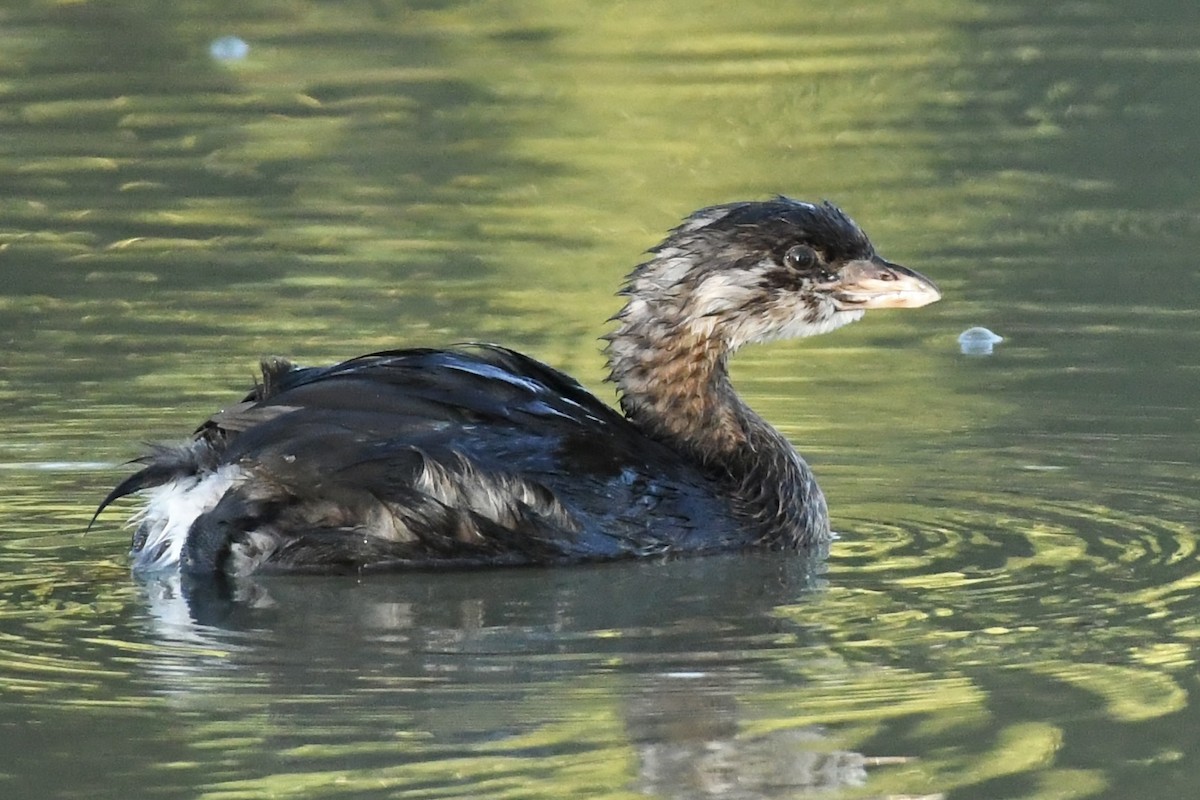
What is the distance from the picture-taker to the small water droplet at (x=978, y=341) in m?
10.6

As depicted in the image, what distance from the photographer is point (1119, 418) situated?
9.45 m

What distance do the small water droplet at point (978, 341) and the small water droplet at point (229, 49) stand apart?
30.8 ft

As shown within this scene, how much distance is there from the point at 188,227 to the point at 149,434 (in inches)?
168

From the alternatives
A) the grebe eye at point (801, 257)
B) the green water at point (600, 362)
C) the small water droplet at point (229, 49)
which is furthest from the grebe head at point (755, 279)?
the small water droplet at point (229, 49)

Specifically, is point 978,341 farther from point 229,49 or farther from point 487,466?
point 229,49

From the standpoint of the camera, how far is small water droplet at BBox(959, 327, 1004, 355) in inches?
418

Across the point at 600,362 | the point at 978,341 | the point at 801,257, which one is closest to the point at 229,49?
the point at 600,362

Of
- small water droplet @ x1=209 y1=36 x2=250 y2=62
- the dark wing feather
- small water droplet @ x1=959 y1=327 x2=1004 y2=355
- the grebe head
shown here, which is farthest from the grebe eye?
small water droplet @ x1=209 y1=36 x2=250 y2=62

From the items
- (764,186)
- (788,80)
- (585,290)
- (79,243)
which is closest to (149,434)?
(585,290)

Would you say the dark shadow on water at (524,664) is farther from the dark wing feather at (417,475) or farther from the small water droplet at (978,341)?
the small water droplet at (978,341)

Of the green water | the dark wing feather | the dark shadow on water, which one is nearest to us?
the dark shadow on water

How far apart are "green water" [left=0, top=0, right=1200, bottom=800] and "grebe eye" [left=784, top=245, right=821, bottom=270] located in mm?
809

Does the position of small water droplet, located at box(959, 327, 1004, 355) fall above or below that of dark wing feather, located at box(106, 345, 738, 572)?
above

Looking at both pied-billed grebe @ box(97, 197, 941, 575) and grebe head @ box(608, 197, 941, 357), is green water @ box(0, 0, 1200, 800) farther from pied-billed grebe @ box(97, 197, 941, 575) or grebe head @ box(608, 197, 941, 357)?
grebe head @ box(608, 197, 941, 357)
